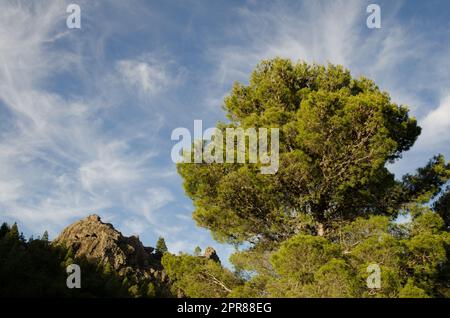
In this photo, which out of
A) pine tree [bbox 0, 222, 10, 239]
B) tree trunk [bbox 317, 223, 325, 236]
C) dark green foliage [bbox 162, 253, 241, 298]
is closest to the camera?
dark green foliage [bbox 162, 253, 241, 298]

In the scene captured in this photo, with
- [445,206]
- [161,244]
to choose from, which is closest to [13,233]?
[445,206]

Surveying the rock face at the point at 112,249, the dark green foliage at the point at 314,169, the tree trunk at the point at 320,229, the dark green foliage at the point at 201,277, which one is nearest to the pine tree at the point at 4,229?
the rock face at the point at 112,249

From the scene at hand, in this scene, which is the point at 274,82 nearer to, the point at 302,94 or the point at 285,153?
the point at 302,94

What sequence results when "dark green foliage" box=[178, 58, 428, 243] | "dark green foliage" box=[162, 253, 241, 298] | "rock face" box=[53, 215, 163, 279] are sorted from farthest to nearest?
"rock face" box=[53, 215, 163, 279] < "dark green foliage" box=[162, 253, 241, 298] < "dark green foliage" box=[178, 58, 428, 243]

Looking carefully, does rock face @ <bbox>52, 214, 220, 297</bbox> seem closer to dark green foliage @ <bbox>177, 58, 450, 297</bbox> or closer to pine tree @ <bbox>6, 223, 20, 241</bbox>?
pine tree @ <bbox>6, 223, 20, 241</bbox>

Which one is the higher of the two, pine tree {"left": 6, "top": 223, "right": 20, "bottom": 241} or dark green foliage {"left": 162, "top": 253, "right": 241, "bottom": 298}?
pine tree {"left": 6, "top": 223, "right": 20, "bottom": 241}

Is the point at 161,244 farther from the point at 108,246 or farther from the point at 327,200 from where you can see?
the point at 327,200

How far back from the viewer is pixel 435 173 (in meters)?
17.2

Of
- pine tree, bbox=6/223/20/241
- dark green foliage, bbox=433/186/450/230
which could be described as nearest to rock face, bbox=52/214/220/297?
pine tree, bbox=6/223/20/241

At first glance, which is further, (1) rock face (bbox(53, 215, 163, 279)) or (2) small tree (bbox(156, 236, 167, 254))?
(2) small tree (bbox(156, 236, 167, 254))

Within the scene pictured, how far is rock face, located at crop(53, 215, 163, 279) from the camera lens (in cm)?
4066

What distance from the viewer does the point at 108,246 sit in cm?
4191
